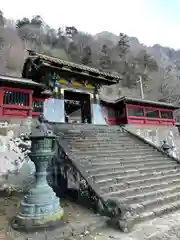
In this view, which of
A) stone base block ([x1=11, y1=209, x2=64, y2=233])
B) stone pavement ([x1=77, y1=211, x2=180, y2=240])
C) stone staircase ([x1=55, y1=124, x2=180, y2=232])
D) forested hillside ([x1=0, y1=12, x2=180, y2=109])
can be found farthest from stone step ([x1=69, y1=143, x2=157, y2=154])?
forested hillside ([x1=0, y1=12, x2=180, y2=109])

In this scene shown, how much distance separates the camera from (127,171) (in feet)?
21.4

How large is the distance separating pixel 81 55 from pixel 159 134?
29451 mm

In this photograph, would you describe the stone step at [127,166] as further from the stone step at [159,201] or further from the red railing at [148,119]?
the red railing at [148,119]

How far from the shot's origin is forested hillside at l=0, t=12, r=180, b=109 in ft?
123

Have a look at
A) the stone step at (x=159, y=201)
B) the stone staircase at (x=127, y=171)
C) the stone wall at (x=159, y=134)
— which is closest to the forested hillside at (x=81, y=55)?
the stone wall at (x=159, y=134)

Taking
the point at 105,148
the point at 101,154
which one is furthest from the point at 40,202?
the point at 105,148

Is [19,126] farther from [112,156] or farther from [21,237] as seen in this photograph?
[21,237]

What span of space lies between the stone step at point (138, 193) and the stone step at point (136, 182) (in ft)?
0.54

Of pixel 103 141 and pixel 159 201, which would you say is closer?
pixel 159 201

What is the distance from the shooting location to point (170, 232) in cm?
383

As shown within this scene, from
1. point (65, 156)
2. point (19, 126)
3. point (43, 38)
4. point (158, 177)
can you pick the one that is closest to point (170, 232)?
point (158, 177)

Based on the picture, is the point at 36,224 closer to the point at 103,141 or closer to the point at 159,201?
the point at 159,201

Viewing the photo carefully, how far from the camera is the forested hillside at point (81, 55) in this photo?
37.6 m

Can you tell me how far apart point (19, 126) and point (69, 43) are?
131 feet
